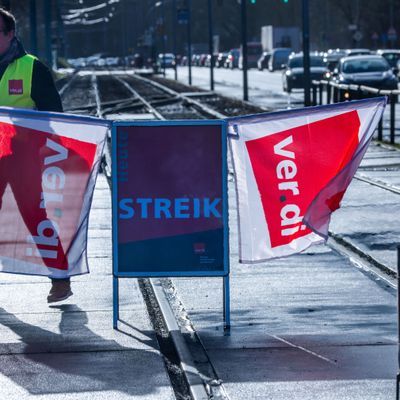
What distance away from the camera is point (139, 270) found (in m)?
8.60

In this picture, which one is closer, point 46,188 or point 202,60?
point 46,188

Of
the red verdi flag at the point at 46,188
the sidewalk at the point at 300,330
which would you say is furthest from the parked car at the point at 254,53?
the red verdi flag at the point at 46,188

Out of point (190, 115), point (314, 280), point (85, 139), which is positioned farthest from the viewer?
point (190, 115)

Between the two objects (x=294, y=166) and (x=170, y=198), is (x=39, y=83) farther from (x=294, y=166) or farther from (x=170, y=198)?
(x=294, y=166)

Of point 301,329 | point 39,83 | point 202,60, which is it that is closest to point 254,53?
point 202,60

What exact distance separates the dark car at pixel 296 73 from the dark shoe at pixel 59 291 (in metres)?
42.8

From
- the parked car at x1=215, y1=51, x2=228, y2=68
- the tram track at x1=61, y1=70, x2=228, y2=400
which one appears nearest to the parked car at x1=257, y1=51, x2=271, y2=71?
the parked car at x1=215, y1=51, x2=228, y2=68

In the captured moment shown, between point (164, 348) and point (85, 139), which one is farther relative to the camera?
point (85, 139)

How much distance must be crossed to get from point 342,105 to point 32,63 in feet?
7.27

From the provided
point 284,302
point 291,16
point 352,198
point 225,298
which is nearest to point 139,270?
point 225,298

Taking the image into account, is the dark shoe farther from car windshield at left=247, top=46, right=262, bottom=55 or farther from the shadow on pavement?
car windshield at left=247, top=46, right=262, bottom=55

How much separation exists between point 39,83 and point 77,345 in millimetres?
2283

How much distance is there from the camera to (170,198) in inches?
337

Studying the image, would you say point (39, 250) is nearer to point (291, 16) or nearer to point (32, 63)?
point (32, 63)
